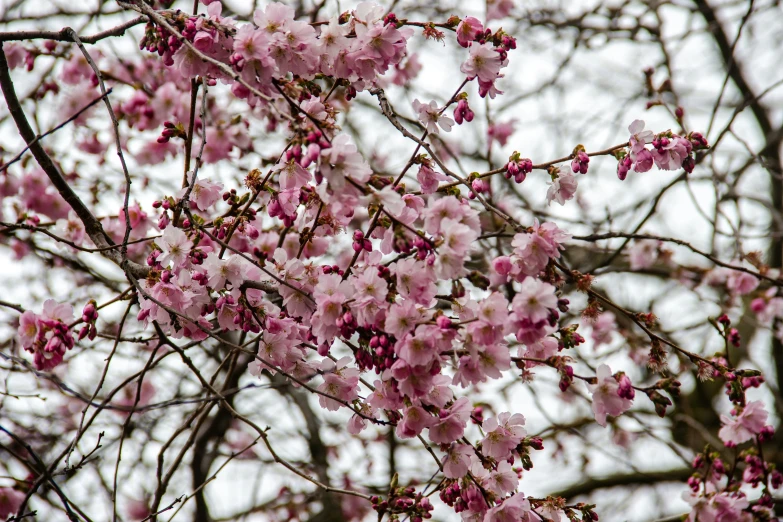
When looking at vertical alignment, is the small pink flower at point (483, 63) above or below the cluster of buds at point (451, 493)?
above

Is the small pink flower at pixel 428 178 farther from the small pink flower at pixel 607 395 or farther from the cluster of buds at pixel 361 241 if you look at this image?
the small pink flower at pixel 607 395

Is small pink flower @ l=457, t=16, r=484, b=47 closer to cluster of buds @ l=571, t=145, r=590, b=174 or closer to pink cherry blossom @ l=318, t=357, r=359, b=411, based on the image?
cluster of buds @ l=571, t=145, r=590, b=174

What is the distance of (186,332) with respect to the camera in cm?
201

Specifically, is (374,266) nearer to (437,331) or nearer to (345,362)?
(437,331)

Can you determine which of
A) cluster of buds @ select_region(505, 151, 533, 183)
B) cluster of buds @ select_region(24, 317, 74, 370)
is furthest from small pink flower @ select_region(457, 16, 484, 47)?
cluster of buds @ select_region(24, 317, 74, 370)

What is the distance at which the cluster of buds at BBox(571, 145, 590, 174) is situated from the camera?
6.13 feet

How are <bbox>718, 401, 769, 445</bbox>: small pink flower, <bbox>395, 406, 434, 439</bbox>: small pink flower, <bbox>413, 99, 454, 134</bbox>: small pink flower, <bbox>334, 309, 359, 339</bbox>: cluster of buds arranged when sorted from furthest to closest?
<bbox>718, 401, 769, 445</bbox>: small pink flower < <bbox>413, 99, 454, 134</bbox>: small pink flower < <bbox>395, 406, 434, 439</bbox>: small pink flower < <bbox>334, 309, 359, 339</bbox>: cluster of buds

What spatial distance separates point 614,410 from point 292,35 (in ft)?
4.37

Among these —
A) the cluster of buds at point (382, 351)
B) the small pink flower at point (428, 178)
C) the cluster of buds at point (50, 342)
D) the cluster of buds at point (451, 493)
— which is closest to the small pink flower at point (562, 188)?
the small pink flower at point (428, 178)

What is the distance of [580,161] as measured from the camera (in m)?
1.88

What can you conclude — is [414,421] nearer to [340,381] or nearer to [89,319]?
[340,381]

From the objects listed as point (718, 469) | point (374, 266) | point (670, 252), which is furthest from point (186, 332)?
point (670, 252)

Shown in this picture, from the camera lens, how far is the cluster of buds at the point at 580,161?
73.5 inches

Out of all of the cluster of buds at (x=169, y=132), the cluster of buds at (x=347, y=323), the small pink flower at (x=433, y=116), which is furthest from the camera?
the cluster of buds at (x=169, y=132)
